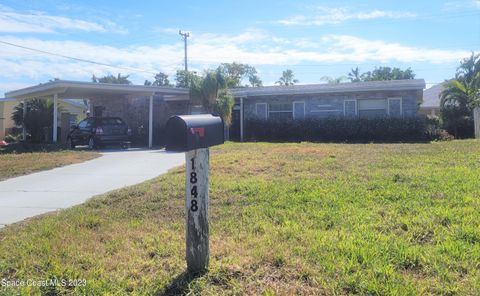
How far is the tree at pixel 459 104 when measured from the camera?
2231 cm

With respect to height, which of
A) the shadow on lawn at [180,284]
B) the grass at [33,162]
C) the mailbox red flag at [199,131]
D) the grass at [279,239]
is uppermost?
the mailbox red flag at [199,131]

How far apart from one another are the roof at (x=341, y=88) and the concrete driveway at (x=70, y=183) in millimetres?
10141

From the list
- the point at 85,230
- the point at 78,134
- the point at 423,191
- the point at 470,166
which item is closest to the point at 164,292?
Result: the point at 85,230

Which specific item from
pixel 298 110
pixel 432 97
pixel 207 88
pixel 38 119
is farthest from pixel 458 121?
pixel 38 119

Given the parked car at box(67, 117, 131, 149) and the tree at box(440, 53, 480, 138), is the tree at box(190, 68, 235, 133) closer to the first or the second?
the parked car at box(67, 117, 131, 149)

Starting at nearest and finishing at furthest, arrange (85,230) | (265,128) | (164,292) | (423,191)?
(164,292), (85,230), (423,191), (265,128)

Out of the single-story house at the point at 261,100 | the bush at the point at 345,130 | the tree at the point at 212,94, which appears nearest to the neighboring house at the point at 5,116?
the single-story house at the point at 261,100

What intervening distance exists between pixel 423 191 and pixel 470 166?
9.89 ft

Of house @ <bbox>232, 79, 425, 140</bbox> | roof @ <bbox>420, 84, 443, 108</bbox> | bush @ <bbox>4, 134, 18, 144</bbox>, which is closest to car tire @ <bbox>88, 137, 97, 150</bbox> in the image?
house @ <bbox>232, 79, 425, 140</bbox>

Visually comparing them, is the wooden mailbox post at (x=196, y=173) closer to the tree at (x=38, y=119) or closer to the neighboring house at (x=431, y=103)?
the tree at (x=38, y=119)

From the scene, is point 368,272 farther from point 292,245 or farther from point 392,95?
point 392,95

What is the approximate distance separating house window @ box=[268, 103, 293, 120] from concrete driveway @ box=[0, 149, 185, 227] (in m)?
10.3

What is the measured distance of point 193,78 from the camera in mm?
21609

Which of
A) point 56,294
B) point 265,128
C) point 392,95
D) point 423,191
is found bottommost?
point 56,294
